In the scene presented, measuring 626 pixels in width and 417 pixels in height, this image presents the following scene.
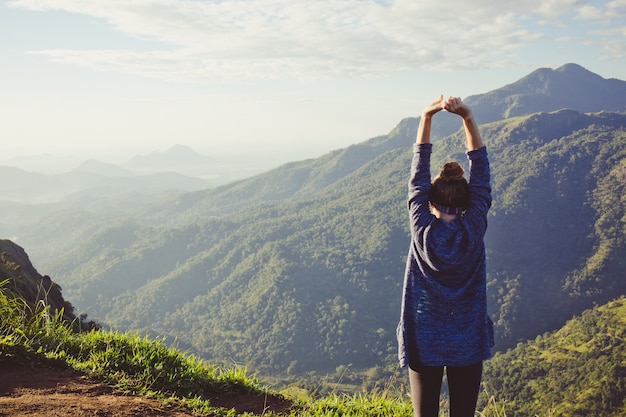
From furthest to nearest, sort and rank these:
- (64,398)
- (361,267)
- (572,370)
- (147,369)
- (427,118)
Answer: (361,267) → (572,370) → (147,369) → (64,398) → (427,118)

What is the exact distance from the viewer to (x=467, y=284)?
2529mm

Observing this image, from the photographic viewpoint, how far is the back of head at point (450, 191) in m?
2.55

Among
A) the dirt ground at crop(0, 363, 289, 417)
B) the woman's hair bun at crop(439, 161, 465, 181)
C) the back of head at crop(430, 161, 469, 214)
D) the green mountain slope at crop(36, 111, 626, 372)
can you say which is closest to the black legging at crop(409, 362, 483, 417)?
the back of head at crop(430, 161, 469, 214)

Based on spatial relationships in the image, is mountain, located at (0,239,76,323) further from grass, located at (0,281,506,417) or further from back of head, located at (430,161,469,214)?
back of head, located at (430,161,469,214)

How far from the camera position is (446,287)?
8.30 ft

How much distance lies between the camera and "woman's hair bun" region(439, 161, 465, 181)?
2.58 m

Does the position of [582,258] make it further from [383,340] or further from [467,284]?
[467,284]

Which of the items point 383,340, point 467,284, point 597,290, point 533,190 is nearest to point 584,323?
point 597,290

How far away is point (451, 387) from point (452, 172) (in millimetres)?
1271

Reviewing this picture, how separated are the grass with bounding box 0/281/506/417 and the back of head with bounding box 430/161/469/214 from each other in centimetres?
186

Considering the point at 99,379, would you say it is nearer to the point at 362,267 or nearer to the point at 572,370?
the point at 572,370

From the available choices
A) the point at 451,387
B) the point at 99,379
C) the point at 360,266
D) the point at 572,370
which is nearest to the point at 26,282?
the point at 99,379

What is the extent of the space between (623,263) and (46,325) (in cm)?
13878

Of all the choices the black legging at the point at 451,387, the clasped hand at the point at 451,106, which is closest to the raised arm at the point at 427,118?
the clasped hand at the point at 451,106
